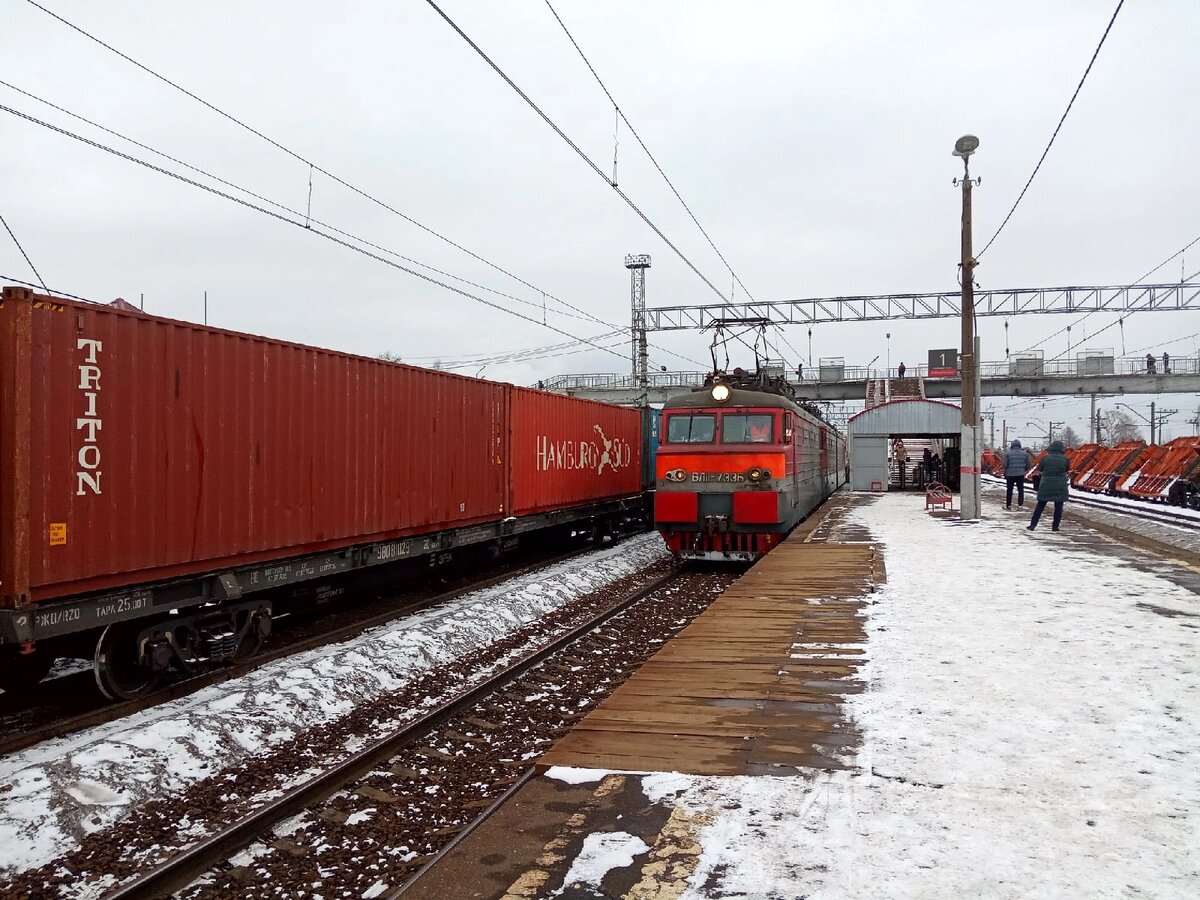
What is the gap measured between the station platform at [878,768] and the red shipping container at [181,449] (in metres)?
3.93

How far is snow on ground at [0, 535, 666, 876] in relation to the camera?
453cm

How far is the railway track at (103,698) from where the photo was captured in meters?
5.87

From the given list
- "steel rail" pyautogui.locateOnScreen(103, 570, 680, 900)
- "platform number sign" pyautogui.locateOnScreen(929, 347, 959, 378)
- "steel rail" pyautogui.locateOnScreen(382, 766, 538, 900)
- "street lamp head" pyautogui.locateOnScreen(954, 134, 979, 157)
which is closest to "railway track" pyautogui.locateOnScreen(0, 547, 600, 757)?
"steel rail" pyautogui.locateOnScreen(103, 570, 680, 900)

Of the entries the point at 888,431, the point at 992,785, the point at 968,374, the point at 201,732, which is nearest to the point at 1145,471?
the point at 888,431

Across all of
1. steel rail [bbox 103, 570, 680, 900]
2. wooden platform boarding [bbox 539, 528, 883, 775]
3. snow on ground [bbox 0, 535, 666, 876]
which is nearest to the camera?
steel rail [bbox 103, 570, 680, 900]

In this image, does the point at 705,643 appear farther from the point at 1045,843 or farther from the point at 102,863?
the point at 102,863

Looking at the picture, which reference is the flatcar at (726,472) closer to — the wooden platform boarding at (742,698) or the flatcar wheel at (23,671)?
the wooden platform boarding at (742,698)

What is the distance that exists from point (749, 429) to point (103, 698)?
32.3 ft

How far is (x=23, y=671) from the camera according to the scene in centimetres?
681

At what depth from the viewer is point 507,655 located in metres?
8.77

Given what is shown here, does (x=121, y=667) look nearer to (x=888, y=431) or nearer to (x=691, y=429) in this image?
(x=691, y=429)

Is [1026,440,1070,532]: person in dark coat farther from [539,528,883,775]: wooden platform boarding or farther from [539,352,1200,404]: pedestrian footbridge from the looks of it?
[539,352,1200,404]: pedestrian footbridge

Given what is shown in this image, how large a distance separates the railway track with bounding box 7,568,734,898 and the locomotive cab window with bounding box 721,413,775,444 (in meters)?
6.57

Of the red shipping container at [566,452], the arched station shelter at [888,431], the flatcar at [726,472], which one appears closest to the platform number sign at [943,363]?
the arched station shelter at [888,431]
